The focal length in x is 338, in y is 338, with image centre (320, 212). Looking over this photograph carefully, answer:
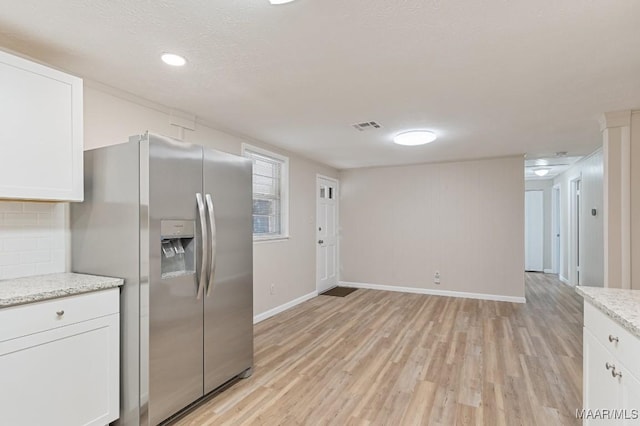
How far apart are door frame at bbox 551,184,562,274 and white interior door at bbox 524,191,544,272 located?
229mm

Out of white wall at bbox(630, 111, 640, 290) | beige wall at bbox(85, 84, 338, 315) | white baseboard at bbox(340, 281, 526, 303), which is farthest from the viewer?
white baseboard at bbox(340, 281, 526, 303)

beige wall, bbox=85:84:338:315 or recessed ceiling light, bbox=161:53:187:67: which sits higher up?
recessed ceiling light, bbox=161:53:187:67

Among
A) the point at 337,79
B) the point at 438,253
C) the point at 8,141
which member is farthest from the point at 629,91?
the point at 8,141

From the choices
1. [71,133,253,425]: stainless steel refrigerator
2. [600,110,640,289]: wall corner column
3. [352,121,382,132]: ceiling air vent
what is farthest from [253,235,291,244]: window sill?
[600,110,640,289]: wall corner column

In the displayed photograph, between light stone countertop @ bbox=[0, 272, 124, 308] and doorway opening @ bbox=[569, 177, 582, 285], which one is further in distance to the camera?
doorway opening @ bbox=[569, 177, 582, 285]

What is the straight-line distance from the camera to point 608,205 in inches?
127

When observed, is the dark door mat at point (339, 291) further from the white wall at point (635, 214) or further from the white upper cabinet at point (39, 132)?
the white upper cabinet at point (39, 132)

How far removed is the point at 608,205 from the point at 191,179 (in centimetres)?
374

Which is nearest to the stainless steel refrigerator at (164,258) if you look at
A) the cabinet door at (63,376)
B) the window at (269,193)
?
the cabinet door at (63,376)

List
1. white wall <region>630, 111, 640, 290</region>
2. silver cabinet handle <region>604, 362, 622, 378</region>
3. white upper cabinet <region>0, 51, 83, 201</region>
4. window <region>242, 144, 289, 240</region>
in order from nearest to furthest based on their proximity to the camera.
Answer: silver cabinet handle <region>604, 362, 622, 378</region> < white upper cabinet <region>0, 51, 83, 201</region> < white wall <region>630, 111, 640, 290</region> < window <region>242, 144, 289, 240</region>

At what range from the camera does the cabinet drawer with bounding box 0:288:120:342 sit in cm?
160

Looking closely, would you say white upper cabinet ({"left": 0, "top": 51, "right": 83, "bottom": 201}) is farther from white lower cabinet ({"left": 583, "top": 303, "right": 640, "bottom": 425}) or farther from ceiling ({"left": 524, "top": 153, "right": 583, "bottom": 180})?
ceiling ({"left": 524, "top": 153, "right": 583, "bottom": 180})

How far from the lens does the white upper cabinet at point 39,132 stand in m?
1.82

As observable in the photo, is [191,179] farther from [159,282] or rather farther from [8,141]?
[8,141]
